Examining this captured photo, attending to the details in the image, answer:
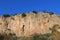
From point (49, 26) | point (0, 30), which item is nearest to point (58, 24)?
point (49, 26)

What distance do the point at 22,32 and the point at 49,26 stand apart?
275 inches

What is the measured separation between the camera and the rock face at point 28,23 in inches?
2172

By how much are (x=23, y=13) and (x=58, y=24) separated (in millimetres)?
10220

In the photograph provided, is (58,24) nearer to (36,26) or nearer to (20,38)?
(36,26)

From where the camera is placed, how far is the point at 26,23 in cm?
5688

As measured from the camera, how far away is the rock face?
55156 millimetres

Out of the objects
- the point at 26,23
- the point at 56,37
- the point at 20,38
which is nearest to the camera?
the point at 56,37

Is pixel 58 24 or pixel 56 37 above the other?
pixel 58 24

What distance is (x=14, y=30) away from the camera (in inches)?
2215

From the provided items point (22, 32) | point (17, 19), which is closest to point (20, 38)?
point (22, 32)

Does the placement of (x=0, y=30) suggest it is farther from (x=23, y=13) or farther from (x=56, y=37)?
(x=56, y=37)

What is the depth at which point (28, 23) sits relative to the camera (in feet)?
186

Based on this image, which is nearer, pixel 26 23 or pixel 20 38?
pixel 20 38

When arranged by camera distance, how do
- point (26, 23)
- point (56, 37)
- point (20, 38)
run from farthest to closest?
point (26, 23), point (20, 38), point (56, 37)
